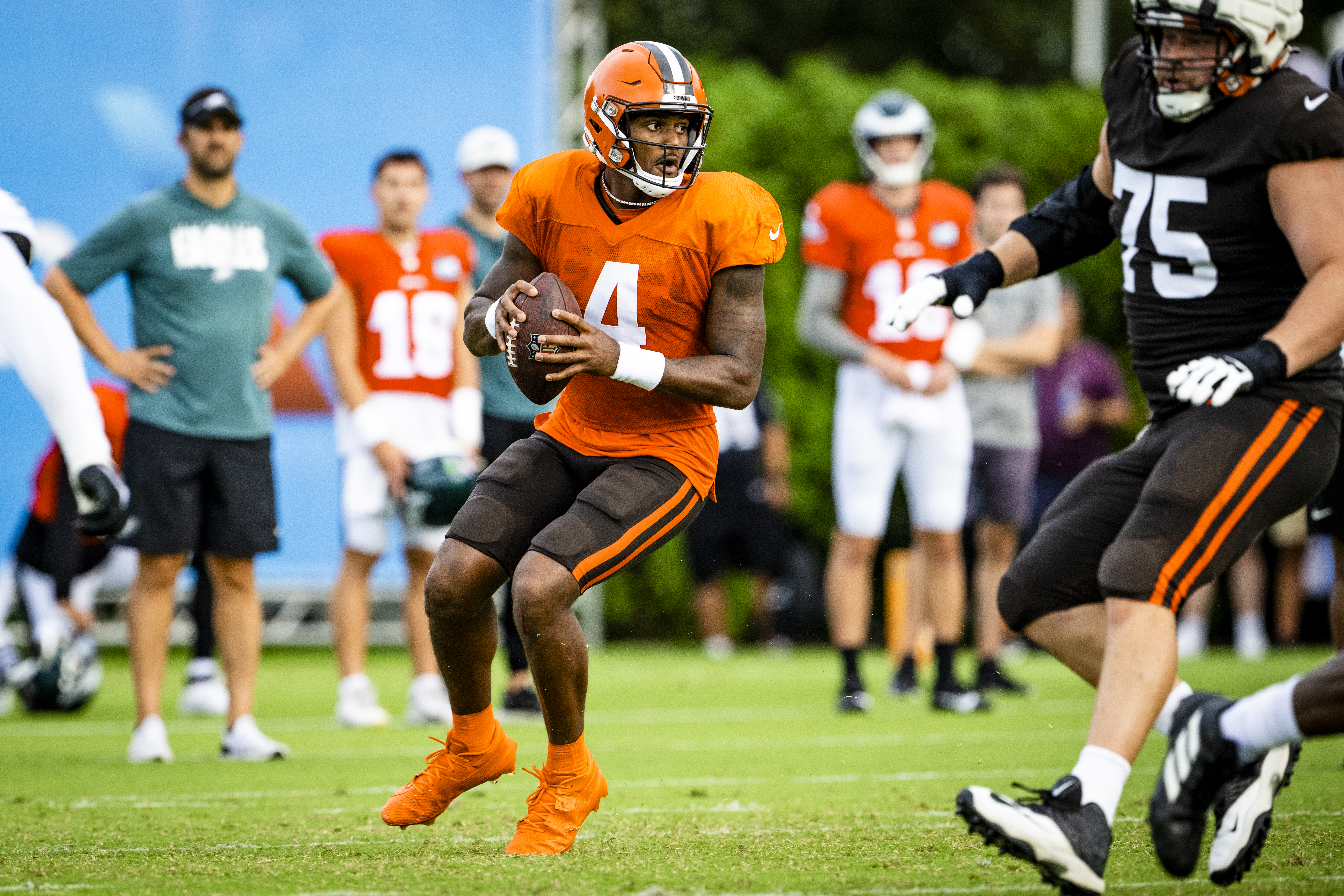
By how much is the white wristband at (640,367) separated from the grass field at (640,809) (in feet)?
3.65

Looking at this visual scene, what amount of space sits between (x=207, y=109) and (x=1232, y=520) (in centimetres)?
417

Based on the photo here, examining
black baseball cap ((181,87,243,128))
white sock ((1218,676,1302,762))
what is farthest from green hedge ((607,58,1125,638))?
white sock ((1218,676,1302,762))

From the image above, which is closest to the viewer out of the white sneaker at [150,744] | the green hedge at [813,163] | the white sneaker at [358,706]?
the white sneaker at [150,744]

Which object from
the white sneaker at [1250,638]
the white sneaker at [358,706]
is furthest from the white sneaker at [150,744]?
the white sneaker at [1250,638]

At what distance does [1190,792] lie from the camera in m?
3.18

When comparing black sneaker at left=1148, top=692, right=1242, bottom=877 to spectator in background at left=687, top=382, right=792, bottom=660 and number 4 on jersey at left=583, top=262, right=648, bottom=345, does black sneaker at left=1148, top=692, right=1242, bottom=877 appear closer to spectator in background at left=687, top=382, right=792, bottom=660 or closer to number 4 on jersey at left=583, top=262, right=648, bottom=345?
number 4 on jersey at left=583, top=262, right=648, bottom=345

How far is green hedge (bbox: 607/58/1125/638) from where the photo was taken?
11.8 metres

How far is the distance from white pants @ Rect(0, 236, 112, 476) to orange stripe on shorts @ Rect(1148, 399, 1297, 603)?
2.21 metres

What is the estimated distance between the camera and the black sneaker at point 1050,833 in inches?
122

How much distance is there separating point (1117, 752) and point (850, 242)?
453 cm

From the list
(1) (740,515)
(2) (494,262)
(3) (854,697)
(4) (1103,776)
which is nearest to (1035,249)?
(4) (1103,776)

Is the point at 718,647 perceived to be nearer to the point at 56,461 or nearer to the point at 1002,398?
the point at 1002,398

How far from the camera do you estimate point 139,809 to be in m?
4.60

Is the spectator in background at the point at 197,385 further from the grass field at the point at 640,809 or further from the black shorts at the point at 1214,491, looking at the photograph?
the black shorts at the point at 1214,491
